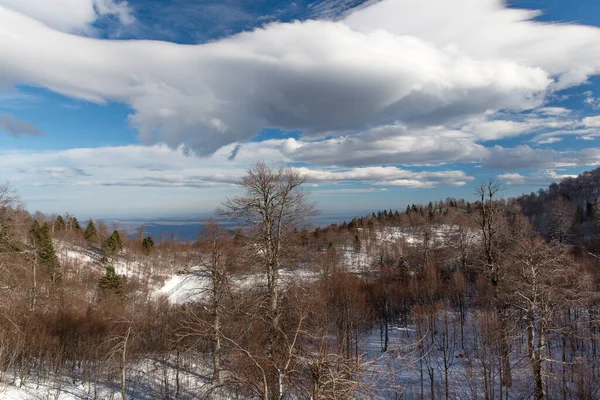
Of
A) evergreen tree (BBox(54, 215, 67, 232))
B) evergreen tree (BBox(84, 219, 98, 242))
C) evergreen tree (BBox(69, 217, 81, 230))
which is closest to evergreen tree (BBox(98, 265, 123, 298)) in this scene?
evergreen tree (BBox(84, 219, 98, 242))

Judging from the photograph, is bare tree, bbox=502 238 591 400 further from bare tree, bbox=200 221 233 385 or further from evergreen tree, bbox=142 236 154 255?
evergreen tree, bbox=142 236 154 255

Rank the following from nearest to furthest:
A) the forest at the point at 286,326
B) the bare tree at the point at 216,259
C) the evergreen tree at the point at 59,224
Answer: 1. the forest at the point at 286,326
2. the bare tree at the point at 216,259
3. the evergreen tree at the point at 59,224

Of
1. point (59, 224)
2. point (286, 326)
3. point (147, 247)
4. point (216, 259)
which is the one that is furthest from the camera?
point (59, 224)

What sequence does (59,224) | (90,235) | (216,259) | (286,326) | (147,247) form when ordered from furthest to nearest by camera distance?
(59,224), (147,247), (90,235), (216,259), (286,326)

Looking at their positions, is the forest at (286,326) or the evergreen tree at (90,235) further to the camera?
the evergreen tree at (90,235)

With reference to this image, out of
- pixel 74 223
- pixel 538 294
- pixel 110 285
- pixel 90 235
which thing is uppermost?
pixel 538 294

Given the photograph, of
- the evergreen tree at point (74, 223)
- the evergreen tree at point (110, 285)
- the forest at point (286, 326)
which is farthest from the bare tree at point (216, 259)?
Result: the evergreen tree at point (74, 223)

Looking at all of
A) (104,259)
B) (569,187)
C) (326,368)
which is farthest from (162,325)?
(569,187)

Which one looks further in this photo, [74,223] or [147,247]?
[74,223]

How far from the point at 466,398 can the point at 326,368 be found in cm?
2201

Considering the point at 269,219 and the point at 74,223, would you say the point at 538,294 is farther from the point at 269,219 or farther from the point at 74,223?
the point at 74,223

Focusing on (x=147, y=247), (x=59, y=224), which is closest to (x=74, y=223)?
(x=59, y=224)

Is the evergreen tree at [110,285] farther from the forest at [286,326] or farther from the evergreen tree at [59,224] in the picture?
the evergreen tree at [59,224]

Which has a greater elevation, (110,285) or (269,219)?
(269,219)
